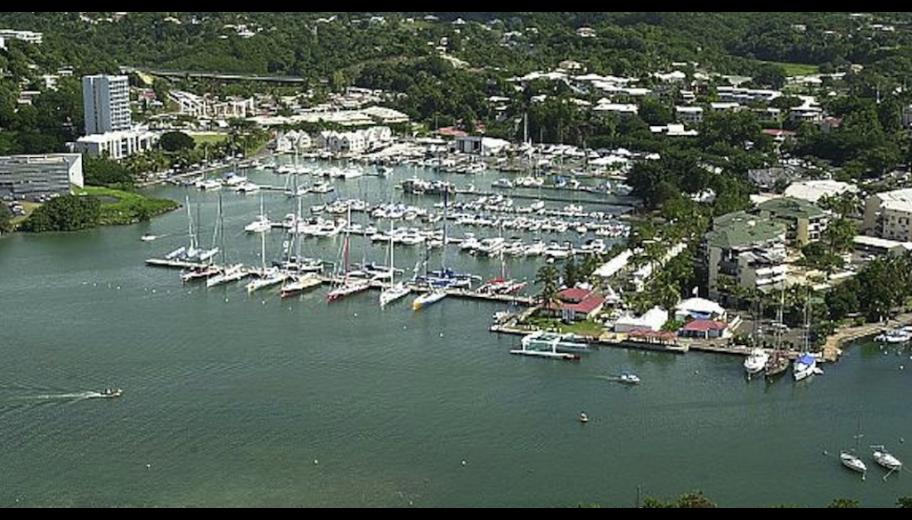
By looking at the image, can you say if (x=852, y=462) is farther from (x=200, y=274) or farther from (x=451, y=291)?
(x=200, y=274)

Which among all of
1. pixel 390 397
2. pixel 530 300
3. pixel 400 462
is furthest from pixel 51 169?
pixel 400 462

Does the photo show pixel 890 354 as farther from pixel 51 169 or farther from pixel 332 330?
pixel 51 169

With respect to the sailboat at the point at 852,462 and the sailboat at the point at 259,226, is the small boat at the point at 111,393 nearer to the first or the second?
the sailboat at the point at 852,462

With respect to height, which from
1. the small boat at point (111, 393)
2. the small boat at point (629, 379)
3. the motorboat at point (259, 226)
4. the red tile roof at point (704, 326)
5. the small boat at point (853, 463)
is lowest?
the small boat at point (853, 463)

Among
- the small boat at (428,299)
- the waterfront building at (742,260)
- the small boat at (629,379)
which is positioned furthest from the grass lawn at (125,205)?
the small boat at (629,379)

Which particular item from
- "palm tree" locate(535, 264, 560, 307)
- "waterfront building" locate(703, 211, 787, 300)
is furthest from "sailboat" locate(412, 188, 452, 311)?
"waterfront building" locate(703, 211, 787, 300)

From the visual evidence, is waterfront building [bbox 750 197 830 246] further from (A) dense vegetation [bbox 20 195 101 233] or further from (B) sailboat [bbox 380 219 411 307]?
(A) dense vegetation [bbox 20 195 101 233]
